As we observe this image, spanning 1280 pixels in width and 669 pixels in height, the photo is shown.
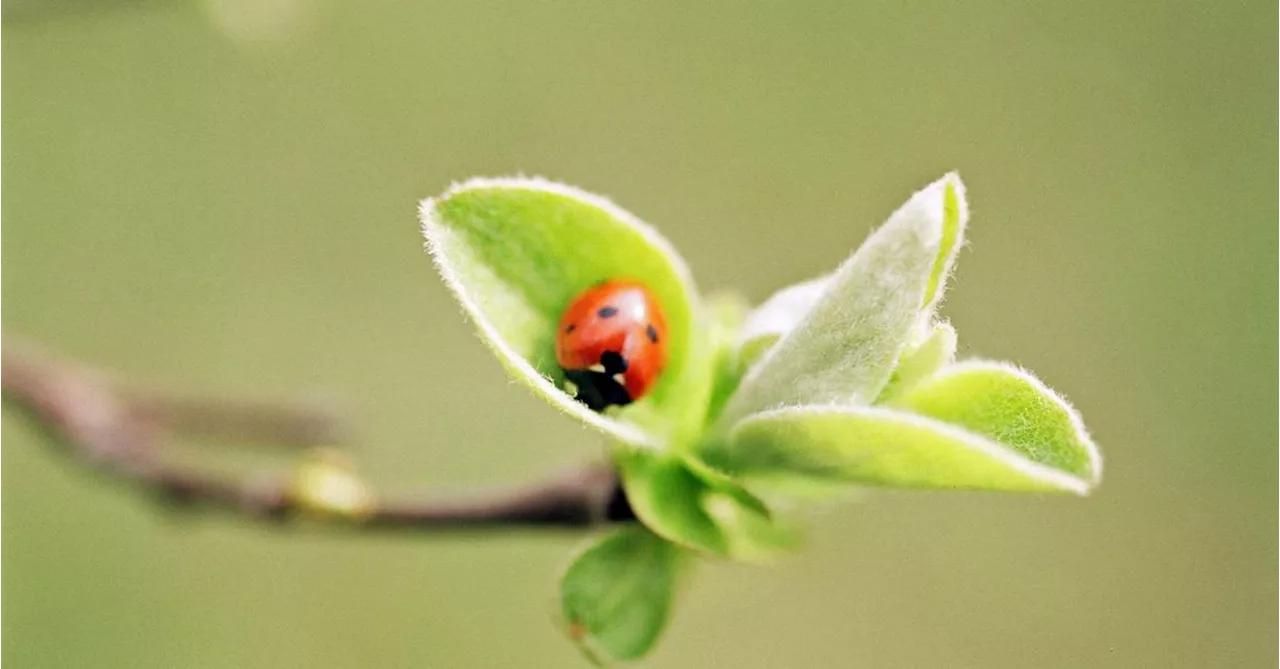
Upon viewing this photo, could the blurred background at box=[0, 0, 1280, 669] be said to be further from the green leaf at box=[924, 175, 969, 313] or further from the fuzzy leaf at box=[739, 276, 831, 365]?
the green leaf at box=[924, 175, 969, 313]

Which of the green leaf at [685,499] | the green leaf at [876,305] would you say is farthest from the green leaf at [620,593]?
the green leaf at [876,305]

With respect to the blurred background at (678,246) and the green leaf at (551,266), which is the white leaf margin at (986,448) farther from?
the blurred background at (678,246)

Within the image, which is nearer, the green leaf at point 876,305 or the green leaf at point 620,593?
the green leaf at point 876,305

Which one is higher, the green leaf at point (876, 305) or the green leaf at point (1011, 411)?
the green leaf at point (876, 305)

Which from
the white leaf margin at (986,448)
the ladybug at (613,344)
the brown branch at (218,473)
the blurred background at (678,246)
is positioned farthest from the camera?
the blurred background at (678,246)

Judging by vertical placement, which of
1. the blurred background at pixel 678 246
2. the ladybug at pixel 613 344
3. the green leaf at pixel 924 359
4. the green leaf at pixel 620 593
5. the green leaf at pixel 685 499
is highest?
the blurred background at pixel 678 246

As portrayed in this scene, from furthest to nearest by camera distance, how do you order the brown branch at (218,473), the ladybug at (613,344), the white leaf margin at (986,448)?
the brown branch at (218,473), the ladybug at (613,344), the white leaf margin at (986,448)
